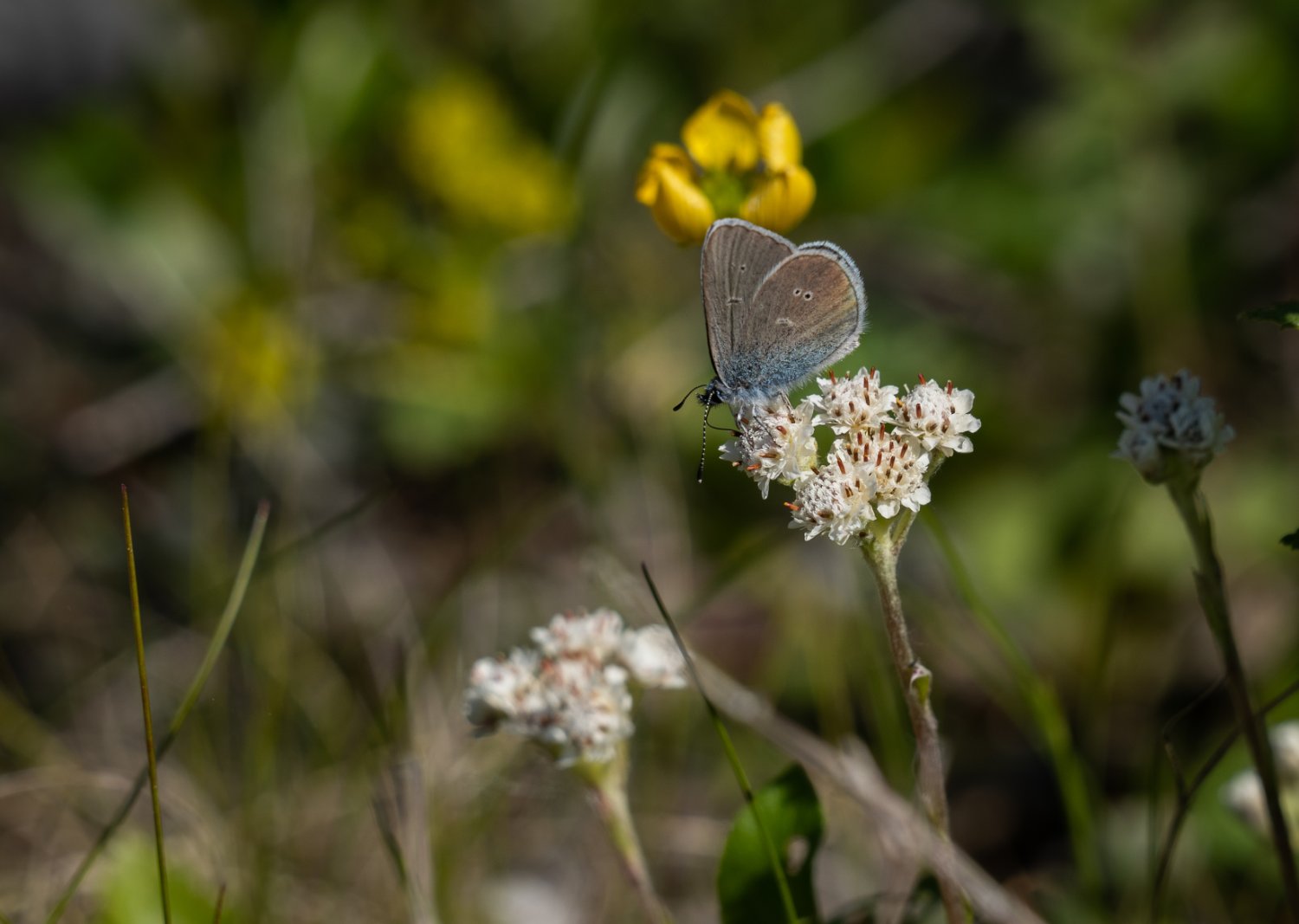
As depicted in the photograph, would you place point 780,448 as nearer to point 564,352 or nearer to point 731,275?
point 731,275

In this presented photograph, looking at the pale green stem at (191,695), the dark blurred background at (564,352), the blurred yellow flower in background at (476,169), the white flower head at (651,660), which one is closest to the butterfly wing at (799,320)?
the white flower head at (651,660)

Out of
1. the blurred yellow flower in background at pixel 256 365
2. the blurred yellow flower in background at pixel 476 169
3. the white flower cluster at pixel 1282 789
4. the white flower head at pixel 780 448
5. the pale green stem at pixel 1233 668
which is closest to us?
the pale green stem at pixel 1233 668

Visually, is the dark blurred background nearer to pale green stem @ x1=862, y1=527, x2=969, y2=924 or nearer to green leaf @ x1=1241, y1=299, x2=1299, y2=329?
pale green stem @ x1=862, y1=527, x2=969, y2=924

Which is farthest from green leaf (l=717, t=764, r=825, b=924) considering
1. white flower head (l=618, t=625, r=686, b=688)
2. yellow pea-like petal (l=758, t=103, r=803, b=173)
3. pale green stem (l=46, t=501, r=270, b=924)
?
yellow pea-like petal (l=758, t=103, r=803, b=173)

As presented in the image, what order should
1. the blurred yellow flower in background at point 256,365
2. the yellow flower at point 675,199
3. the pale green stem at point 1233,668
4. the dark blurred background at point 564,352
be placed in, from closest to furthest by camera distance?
the pale green stem at point 1233,668 → the yellow flower at point 675,199 → the dark blurred background at point 564,352 → the blurred yellow flower in background at point 256,365

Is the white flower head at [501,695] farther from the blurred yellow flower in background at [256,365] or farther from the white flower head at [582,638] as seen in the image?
the blurred yellow flower in background at [256,365]

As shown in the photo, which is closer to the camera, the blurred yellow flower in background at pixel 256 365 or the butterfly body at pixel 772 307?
the butterfly body at pixel 772 307

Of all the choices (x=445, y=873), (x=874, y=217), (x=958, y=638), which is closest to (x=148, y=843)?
(x=445, y=873)
